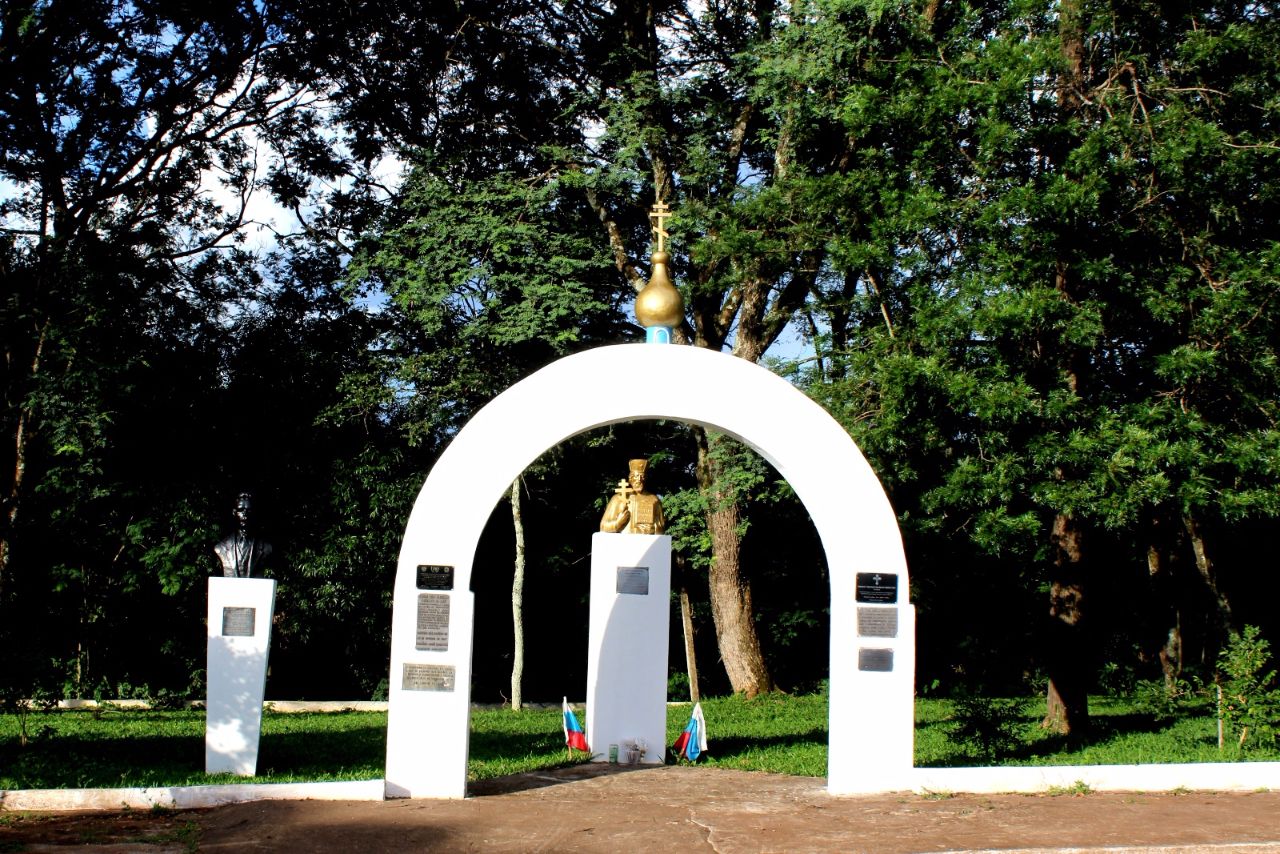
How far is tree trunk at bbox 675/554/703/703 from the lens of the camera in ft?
63.6

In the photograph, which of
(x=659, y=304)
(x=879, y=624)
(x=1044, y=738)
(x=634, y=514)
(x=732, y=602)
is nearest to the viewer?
(x=879, y=624)

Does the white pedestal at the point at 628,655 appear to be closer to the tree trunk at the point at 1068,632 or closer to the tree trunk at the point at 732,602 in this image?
the tree trunk at the point at 1068,632

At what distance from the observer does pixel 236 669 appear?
368 inches

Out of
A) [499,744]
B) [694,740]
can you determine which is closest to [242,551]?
[499,744]

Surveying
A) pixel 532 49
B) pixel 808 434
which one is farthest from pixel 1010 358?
pixel 532 49

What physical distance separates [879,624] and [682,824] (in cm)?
217

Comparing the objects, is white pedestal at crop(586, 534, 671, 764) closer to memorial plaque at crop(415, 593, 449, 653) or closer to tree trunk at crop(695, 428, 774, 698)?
memorial plaque at crop(415, 593, 449, 653)

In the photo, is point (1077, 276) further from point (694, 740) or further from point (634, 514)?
point (694, 740)

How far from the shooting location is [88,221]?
16.7 metres

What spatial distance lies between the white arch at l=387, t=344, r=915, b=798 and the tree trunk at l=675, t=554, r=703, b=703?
9.91 m

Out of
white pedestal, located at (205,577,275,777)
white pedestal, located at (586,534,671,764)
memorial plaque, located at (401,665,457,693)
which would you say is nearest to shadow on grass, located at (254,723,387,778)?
white pedestal, located at (205,577,275,777)

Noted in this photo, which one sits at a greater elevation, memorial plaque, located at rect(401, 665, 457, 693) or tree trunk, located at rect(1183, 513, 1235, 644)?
tree trunk, located at rect(1183, 513, 1235, 644)

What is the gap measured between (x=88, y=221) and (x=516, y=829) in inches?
498

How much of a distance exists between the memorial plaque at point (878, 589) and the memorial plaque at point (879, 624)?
0.09m
